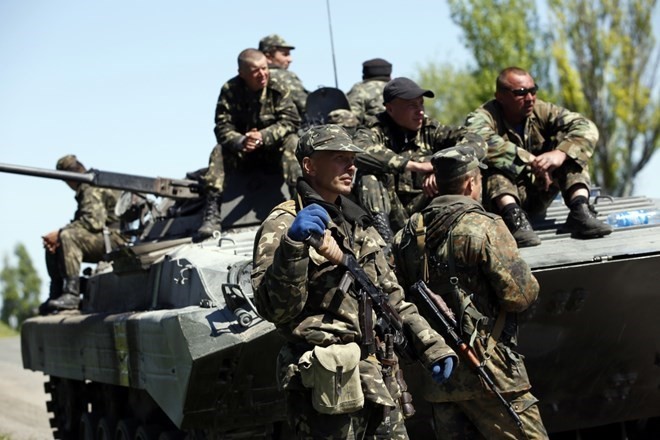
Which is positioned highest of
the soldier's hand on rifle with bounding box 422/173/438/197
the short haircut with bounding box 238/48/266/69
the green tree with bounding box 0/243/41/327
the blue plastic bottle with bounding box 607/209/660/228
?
the short haircut with bounding box 238/48/266/69

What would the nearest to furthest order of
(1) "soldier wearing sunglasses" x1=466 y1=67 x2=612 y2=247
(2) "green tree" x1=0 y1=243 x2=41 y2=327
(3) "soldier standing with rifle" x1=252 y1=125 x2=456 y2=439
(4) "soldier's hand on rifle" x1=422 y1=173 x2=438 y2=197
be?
(3) "soldier standing with rifle" x1=252 y1=125 x2=456 y2=439 → (4) "soldier's hand on rifle" x1=422 y1=173 x2=438 y2=197 → (1) "soldier wearing sunglasses" x1=466 y1=67 x2=612 y2=247 → (2) "green tree" x1=0 y1=243 x2=41 y2=327

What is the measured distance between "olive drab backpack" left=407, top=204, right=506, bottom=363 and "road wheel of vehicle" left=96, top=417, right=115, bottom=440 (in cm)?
446

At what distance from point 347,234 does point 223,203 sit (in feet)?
13.7

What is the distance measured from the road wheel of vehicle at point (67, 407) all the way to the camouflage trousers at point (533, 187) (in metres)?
4.90

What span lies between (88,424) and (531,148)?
464 centimetres

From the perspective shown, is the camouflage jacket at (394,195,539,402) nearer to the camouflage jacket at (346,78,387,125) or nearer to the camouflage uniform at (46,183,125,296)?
the camouflage jacket at (346,78,387,125)

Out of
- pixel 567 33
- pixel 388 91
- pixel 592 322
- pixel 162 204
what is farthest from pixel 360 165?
pixel 567 33

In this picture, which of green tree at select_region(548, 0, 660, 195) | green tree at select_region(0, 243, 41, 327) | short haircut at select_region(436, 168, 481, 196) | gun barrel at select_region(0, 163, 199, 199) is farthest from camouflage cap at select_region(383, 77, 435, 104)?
green tree at select_region(0, 243, 41, 327)

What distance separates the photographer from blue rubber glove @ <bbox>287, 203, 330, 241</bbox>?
582 cm

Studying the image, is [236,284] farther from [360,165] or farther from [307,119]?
[307,119]

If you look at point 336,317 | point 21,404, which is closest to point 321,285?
point 336,317

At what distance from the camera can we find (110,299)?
36.0 ft

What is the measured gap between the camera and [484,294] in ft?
23.7

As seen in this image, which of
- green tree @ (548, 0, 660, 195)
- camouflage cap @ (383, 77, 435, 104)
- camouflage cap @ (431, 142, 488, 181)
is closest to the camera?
camouflage cap @ (431, 142, 488, 181)
